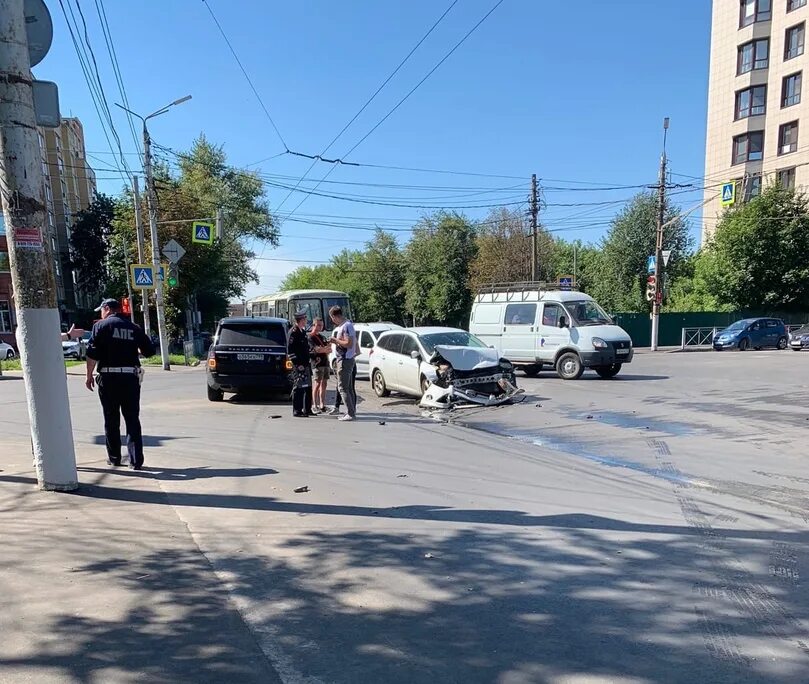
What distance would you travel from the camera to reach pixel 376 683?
2.57m

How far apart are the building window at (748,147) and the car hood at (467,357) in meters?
38.6

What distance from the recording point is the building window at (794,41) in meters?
37.2

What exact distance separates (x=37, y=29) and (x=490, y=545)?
221 inches

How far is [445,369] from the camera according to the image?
11.0 m

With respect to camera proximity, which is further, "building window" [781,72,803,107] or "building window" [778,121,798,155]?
"building window" [778,121,798,155]

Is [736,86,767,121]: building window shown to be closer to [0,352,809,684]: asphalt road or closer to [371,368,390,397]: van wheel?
[371,368,390,397]: van wheel

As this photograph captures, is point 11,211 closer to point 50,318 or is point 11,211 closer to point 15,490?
point 50,318

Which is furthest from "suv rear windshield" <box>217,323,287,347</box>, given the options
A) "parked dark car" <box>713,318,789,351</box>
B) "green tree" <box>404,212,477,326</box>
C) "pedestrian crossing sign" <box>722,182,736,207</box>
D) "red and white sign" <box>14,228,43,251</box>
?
"green tree" <box>404,212,477,326</box>

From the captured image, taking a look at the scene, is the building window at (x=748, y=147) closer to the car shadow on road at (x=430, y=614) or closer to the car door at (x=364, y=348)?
the car door at (x=364, y=348)

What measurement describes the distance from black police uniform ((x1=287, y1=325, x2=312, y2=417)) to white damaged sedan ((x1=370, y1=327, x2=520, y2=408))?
2.34 metres

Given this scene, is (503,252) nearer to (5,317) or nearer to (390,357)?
(390,357)

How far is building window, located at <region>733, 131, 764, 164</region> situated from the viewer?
4022 centimetres

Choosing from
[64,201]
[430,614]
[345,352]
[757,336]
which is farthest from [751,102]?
[64,201]

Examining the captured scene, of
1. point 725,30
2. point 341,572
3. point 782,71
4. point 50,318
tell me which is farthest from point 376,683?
point 725,30
